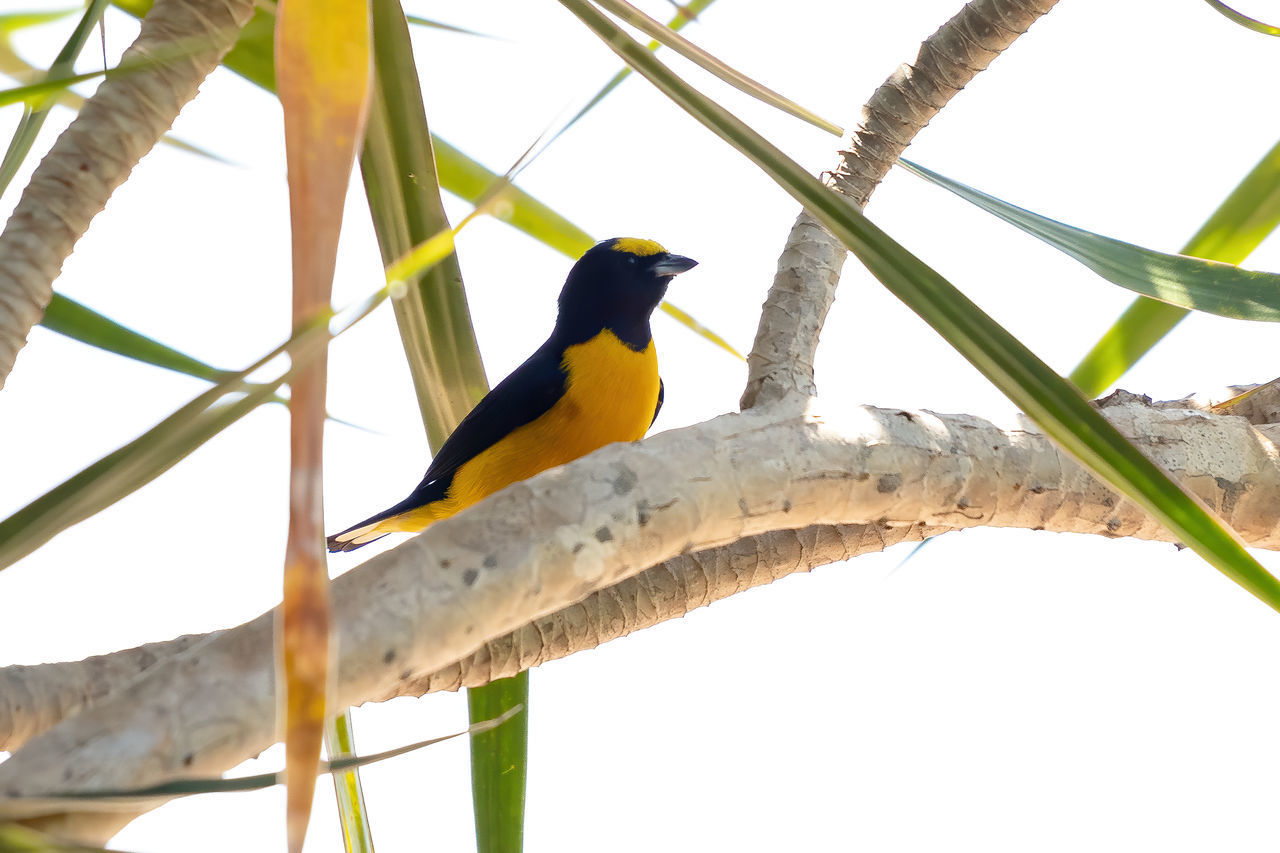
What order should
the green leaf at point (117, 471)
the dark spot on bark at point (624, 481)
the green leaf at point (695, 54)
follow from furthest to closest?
1. the green leaf at point (695, 54)
2. the dark spot on bark at point (624, 481)
3. the green leaf at point (117, 471)

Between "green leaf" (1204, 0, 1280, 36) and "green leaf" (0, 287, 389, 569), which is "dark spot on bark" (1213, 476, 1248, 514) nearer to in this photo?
"green leaf" (1204, 0, 1280, 36)

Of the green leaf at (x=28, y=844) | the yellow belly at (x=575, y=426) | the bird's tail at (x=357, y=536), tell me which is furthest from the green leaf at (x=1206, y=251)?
the green leaf at (x=28, y=844)

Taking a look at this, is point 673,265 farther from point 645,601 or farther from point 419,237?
point 645,601

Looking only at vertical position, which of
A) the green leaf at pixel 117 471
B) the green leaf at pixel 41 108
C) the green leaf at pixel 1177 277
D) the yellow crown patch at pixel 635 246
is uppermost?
the yellow crown patch at pixel 635 246

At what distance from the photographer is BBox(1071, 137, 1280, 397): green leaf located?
44.3 inches

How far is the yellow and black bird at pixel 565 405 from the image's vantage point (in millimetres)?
1138

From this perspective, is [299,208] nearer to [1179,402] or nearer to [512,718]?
[512,718]

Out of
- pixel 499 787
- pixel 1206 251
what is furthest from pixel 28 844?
pixel 1206 251

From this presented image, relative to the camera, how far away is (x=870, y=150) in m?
1.07

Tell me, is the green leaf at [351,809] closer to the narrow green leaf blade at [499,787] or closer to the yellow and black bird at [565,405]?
the narrow green leaf blade at [499,787]

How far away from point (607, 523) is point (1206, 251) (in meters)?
0.87

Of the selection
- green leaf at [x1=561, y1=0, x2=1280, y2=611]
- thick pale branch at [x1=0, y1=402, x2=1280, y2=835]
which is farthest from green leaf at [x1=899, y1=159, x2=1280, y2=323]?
green leaf at [x1=561, y1=0, x2=1280, y2=611]

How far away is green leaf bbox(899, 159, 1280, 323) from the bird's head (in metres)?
0.60

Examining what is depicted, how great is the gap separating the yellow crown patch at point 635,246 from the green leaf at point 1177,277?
65cm
